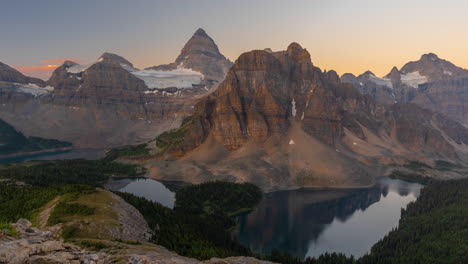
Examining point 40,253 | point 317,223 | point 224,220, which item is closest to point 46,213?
point 40,253

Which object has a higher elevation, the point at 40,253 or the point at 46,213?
the point at 40,253

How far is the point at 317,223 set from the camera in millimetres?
152500

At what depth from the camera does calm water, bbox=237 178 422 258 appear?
126938 mm

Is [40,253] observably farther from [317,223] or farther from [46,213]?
[317,223]

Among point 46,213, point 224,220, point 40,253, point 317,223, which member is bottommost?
point 317,223

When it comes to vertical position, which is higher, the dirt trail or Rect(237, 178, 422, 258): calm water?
the dirt trail

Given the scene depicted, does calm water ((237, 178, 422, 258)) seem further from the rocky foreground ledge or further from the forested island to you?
the rocky foreground ledge

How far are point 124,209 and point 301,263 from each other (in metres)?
57.4

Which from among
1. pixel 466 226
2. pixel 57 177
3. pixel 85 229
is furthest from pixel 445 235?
pixel 57 177

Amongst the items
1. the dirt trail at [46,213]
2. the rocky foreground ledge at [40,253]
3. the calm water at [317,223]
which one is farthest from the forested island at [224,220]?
the calm water at [317,223]

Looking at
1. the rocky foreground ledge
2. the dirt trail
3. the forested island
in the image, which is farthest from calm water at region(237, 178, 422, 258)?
the rocky foreground ledge

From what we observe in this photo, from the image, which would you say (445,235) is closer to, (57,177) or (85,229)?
(85,229)

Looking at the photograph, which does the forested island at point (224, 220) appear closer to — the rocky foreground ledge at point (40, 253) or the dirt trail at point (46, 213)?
the dirt trail at point (46, 213)

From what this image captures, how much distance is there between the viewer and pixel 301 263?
342ft
